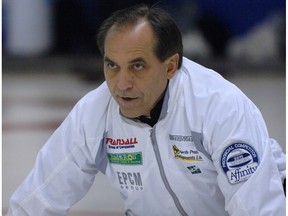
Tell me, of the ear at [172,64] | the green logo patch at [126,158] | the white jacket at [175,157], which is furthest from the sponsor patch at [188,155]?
the ear at [172,64]

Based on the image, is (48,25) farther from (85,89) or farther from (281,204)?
(281,204)

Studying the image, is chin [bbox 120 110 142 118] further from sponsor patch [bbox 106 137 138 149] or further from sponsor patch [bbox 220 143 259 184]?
sponsor patch [bbox 220 143 259 184]

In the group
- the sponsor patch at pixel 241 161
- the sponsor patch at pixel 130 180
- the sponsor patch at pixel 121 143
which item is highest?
the sponsor patch at pixel 241 161

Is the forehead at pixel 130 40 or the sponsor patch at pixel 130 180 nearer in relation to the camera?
the forehead at pixel 130 40

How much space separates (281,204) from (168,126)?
0.60 metres

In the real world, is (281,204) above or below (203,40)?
above

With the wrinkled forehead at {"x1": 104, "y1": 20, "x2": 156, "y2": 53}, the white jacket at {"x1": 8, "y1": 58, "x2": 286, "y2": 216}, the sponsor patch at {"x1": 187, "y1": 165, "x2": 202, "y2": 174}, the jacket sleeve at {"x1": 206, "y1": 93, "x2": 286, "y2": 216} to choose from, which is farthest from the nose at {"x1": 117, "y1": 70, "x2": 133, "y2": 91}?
the sponsor patch at {"x1": 187, "y1": 165, "x2": 202, "y2": 174}

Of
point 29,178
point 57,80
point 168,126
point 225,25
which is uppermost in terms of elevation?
point 168,126

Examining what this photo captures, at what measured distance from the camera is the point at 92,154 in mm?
3531

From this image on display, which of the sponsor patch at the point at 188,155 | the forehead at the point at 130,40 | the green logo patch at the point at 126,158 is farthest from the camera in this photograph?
the green logo patch at the point at 126,158

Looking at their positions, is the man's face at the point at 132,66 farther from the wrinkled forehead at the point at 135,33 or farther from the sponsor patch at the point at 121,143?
the sponsor patch at the point at 121,143

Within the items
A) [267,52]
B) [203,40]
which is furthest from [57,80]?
[267,52]

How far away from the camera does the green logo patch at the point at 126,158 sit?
3.48 m

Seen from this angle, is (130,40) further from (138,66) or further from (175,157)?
(175,157)
